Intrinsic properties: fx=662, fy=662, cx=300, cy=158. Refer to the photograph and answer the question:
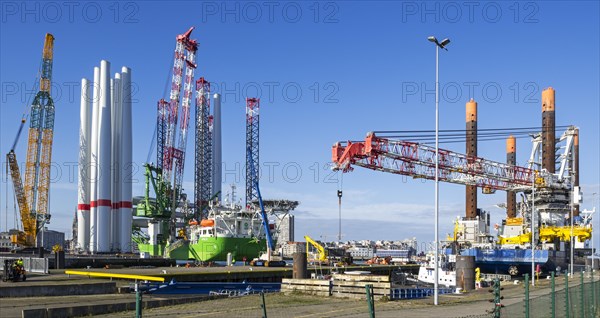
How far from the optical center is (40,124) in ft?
356

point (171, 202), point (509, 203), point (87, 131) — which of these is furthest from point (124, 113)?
point (509, 203)

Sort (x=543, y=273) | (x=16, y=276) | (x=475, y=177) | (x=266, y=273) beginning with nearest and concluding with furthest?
(x=16, y=276), (x=266, y=273), (x=543, y=273), (x=475, y=177)

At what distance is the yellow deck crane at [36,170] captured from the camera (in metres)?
107

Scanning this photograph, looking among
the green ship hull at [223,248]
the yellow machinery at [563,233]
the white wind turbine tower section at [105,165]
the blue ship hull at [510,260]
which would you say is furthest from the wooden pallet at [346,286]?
the white wind turbine tower section at [105,165]

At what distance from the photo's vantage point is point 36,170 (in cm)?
10725

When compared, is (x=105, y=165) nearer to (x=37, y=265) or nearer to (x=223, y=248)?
(x=223, y=248)

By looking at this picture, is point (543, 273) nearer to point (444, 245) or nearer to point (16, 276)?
point (444, 245)

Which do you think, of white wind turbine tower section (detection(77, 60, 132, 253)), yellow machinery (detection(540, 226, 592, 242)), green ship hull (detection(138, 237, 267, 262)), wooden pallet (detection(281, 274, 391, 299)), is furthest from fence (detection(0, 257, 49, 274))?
yellow machinery (detection(540, 226, 592, 242))

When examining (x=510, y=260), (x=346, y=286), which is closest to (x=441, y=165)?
(x=510, y=260)

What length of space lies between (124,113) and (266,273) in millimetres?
63295

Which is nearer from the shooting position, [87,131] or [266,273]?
[266,273]

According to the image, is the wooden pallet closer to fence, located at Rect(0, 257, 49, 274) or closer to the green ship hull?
fence, located at Rect(0, 257, 49, 274)

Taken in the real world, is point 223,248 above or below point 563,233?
below

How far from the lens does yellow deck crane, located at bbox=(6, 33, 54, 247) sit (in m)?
107
